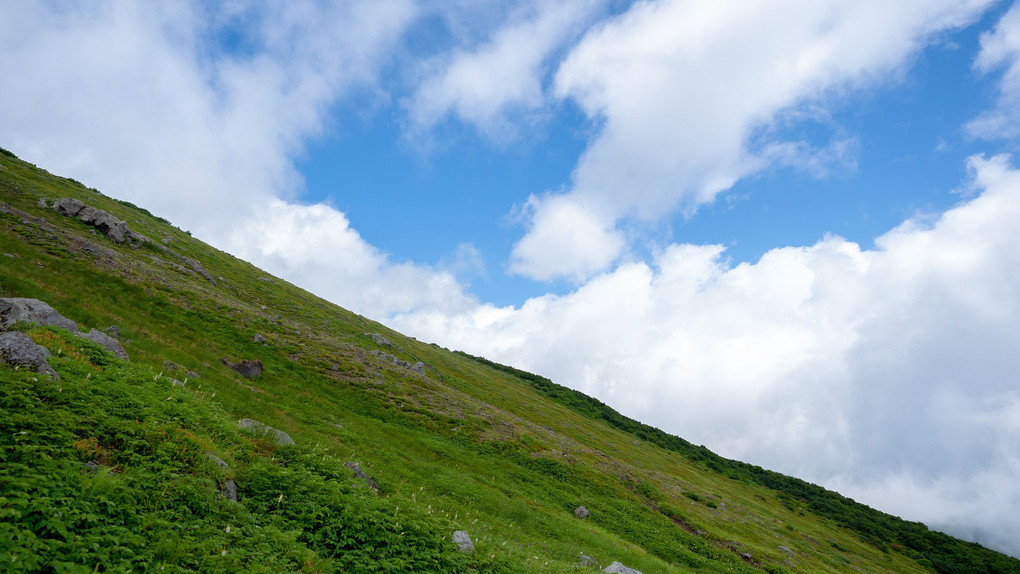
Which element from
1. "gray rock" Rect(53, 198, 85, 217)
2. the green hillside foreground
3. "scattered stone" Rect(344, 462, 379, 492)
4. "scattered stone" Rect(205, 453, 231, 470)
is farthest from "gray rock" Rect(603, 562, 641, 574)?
"gray rock" Rect(53, 198, 85, 217)

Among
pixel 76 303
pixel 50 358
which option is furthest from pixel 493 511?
pixel 76 303

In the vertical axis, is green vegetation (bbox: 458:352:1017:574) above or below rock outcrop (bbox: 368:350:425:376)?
above

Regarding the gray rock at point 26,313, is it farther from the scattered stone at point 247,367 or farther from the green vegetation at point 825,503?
the green vegetation at point 825,503

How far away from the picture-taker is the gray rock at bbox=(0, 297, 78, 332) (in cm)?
1530

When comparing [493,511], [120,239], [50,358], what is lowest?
[493,511]

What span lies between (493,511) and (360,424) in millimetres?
11771

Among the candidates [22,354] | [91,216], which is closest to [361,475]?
[22,354]

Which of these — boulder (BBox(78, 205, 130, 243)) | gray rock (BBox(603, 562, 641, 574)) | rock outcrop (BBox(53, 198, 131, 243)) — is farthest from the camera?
boulder (BBox(78, 205, 130, 243))

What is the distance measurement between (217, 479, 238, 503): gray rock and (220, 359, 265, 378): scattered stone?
2117cm

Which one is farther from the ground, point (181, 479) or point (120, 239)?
point (120, 239)

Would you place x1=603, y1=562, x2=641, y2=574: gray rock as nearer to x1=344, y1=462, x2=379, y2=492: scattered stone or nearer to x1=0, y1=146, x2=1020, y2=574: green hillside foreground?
x1=0, y1=146, x2=1020, y2=574: green hillside foreground

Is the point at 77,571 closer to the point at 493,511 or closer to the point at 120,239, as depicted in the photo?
the point at 493,511

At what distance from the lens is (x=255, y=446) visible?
1454cm

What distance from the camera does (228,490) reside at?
11.2 metres
